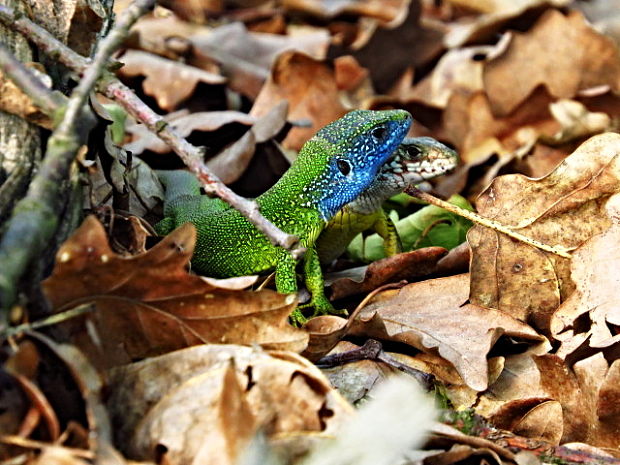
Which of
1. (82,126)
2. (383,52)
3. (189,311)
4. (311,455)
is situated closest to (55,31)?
(82,126)

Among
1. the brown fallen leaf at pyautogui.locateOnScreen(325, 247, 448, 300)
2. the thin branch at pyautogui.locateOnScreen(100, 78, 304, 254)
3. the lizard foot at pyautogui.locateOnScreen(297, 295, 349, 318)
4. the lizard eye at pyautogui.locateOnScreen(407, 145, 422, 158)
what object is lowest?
the lizard foot at pyautogui.locateOnScreen(297, 295, 349, 318)

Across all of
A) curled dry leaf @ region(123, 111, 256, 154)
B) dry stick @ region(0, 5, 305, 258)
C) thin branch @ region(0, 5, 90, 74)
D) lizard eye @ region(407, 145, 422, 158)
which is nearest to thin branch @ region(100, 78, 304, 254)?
dry stick @ region(0, 5, 305, 258)

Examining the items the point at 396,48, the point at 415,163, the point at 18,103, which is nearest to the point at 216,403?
the point at 18,103

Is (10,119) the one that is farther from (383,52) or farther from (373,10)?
(373,10)

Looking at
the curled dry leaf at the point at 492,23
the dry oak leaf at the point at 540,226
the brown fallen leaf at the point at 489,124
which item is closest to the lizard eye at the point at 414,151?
the dry oak leaf at the point at 540,226

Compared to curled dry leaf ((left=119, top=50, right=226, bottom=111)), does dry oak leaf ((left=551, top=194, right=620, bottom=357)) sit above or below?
below

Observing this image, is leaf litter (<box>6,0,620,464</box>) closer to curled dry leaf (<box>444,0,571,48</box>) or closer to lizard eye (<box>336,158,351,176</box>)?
lizard eye (<box>336,158,351,176</box>)

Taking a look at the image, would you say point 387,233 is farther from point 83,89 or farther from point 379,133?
point 83,89
